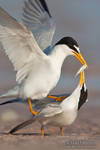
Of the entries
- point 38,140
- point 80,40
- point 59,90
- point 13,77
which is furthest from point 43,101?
point 80,40

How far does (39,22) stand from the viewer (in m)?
10.3

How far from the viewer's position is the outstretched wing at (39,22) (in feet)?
32.9

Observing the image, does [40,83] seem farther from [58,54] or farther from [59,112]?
[59,112]

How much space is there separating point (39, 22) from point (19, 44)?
6.92 ft

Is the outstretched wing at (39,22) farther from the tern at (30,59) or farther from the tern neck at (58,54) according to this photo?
the tern at (30,59)

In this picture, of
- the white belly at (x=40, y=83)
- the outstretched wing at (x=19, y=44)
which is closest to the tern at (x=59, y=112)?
the white belly at (x=40, y=83)

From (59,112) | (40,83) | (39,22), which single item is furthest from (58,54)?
(39,22)

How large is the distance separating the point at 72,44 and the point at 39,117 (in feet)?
5.66

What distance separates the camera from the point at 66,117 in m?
7.53

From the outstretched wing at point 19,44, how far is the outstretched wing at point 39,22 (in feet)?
4.70

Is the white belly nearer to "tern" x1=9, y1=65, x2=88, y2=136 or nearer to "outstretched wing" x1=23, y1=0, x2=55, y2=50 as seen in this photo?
"tern" x1=9, y1=65, x2=88, y2=136

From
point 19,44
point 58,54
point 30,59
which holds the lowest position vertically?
point 58,54

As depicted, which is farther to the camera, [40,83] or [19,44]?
[40,83]

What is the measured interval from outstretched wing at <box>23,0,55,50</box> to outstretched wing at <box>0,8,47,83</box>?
56.4 inches
